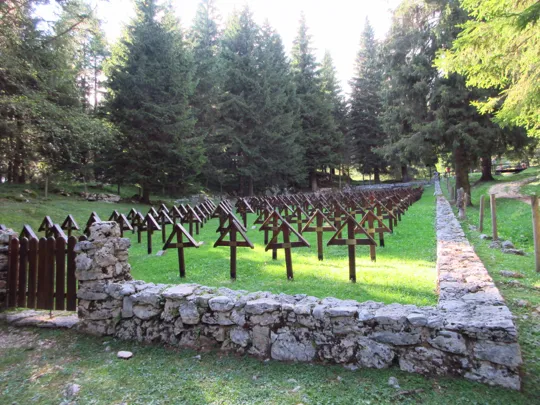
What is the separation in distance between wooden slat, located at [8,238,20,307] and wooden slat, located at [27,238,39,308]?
0.29 m

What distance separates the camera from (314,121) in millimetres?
35656

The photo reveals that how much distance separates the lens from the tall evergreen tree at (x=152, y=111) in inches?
755

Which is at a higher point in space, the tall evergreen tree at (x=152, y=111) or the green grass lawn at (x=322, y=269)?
the tall evergreen tree at (x=152, y=111)

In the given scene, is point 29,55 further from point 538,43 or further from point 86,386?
point 538,43

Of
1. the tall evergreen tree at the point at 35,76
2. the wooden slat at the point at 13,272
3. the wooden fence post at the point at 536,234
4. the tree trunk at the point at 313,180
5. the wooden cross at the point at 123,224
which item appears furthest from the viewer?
the tree trunk at the point at 313,180

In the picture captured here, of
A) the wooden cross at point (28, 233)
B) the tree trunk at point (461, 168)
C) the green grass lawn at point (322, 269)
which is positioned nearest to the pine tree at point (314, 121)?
the tree trunk at point (461, 168)

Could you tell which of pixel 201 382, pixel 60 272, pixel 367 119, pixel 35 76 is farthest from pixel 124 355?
pixel 367 119

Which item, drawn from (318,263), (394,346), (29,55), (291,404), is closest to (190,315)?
(291,404)

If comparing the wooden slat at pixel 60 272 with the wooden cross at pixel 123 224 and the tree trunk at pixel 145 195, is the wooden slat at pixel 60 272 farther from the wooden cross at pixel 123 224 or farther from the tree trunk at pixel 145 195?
the tree trunk at pixel 145 195

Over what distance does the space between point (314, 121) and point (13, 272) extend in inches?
1304

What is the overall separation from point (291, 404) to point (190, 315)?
4.85 ft

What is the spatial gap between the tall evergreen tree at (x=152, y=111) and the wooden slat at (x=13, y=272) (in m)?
14.1

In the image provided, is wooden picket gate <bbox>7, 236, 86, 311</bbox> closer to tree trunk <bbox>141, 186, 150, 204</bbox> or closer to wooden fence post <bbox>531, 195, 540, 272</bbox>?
wooden fence post <bbox>531, 195, 540, 272</bbox>

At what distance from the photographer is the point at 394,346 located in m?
3.02
